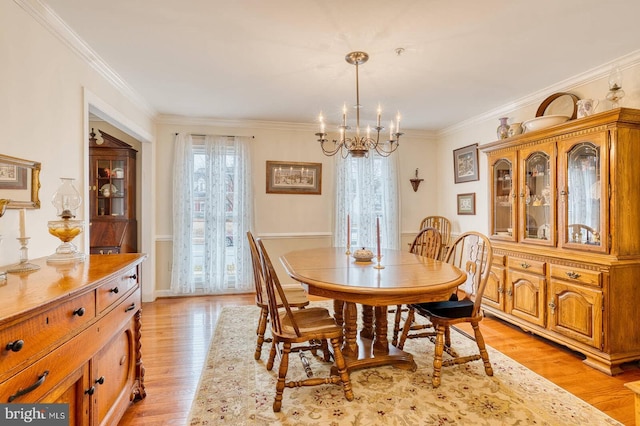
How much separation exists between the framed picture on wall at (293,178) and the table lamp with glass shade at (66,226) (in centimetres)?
272

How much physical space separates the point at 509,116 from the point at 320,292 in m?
3.27

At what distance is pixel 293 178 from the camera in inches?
177

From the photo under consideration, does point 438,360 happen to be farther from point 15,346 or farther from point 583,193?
point 15,346

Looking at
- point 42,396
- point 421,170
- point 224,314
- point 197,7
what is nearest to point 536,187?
point 421,170

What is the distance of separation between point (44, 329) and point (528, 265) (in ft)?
11.0

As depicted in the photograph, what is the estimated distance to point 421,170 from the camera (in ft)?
16.4

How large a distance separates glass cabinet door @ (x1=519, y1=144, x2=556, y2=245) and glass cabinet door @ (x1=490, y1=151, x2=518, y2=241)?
0.31 feet

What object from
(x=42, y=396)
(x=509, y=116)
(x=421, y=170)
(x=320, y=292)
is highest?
(x=509, y=116)

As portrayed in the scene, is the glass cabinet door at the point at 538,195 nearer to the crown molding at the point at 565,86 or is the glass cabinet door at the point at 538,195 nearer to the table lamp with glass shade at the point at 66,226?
the crown molding at the point at 565,86

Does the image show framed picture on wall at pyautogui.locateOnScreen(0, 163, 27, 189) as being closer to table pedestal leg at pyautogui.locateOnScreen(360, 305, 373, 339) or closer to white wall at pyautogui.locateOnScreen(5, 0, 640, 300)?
white wall at pyautogui.locateOnScreen(5, 0, 640, 300)

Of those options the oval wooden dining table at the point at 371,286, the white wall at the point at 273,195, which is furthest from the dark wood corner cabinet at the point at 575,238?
the white wall at the point at 273,195

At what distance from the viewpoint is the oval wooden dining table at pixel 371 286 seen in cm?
174

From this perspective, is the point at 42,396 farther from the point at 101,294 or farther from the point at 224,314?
the point at 224,314

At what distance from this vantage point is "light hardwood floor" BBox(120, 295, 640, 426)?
1.88m
